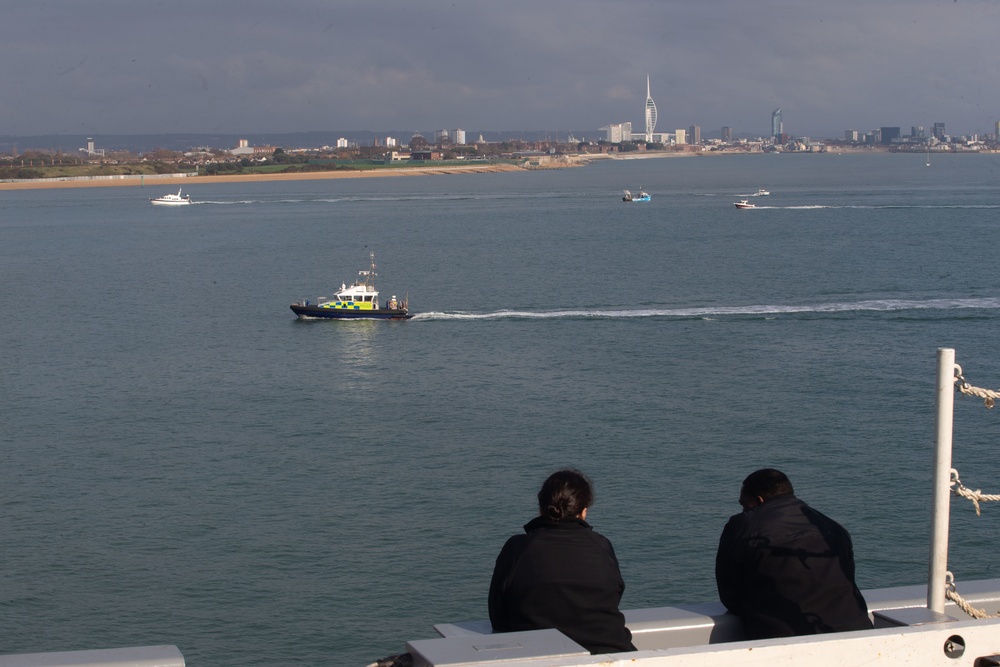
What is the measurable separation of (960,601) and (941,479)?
35 centimetres

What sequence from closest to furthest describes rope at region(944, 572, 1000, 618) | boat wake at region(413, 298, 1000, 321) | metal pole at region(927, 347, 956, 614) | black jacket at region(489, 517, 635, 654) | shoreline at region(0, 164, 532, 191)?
metal pole at region(927, 347, 956, 614)
rope at region(944, 572, 1000, 618)
black jacket at region(489, 517, 635, 654)
boat wake at region(413, 298, 1000, 321)
shoreline at region(0, 164, 532, 191)

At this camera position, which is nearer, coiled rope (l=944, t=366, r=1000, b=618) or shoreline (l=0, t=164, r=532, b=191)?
coiled rope (l=944, t=366, r=1000, b=618)

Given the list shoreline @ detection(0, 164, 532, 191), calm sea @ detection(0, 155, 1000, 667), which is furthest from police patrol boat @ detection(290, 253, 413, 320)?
shoreline @ detection(0, 164, 532, 191)

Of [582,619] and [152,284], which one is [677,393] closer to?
[582,619]

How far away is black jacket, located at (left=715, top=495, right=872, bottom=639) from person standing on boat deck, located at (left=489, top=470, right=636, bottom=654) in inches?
16.2

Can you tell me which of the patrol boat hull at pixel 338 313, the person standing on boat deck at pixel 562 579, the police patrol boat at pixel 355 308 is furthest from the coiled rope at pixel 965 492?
the patrol boat hull at pixel 338 313

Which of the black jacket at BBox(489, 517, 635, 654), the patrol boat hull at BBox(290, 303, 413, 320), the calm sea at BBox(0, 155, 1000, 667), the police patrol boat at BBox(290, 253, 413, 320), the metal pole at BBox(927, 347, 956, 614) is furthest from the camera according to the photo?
the patrol boat hull at BBox(290, 303, 413, 320)

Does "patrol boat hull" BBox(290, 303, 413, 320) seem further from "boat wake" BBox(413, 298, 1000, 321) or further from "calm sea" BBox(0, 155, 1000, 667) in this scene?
"boat wake" BBox(413, 298, 1000, 321)

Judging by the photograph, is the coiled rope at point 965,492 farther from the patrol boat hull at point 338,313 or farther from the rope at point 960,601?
the patrol boat hull at point 338,313

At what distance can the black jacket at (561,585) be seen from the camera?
3.38 metres

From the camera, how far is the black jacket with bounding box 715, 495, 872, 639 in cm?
351

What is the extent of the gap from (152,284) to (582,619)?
171 ft

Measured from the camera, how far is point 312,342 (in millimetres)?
36625

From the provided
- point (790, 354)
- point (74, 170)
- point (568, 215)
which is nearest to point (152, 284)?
point (790, 354)
